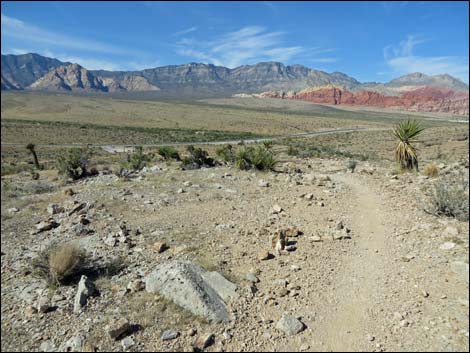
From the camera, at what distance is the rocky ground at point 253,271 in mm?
4168

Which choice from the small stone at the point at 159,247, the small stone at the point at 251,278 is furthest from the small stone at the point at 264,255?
the small stone at the point at 159,247

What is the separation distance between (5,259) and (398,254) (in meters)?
7.63

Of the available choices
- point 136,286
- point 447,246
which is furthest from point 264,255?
point 447,246

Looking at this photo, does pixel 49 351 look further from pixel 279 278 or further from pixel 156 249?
pixel 279 278

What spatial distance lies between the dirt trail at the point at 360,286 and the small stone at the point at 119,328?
2577mm

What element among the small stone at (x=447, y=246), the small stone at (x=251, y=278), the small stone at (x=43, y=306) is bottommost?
the small stone at (x=43, y=306)

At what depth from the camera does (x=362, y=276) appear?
17.8 feet

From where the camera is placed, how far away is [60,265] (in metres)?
5.34

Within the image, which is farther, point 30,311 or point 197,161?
point 197,161

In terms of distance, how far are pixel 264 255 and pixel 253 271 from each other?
548 mm

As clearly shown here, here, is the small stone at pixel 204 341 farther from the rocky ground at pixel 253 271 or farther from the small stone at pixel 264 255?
the small stone at pixel 264 255

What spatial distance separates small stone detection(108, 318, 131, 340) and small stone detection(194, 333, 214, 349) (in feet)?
3.09

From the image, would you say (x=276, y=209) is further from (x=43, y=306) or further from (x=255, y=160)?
(x=255, y=160)

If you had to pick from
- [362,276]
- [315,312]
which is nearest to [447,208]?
[362,276]
